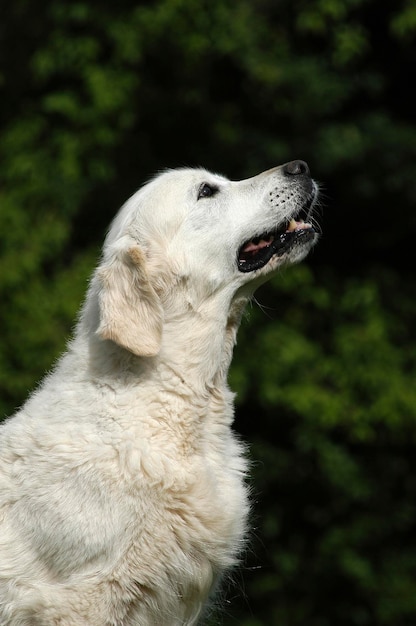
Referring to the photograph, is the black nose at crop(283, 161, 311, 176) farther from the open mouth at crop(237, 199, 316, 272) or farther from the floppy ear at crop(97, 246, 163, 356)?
the floppy ear at crop(97, 246, 163, 356)

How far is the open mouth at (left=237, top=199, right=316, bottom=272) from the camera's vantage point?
15.4 feet

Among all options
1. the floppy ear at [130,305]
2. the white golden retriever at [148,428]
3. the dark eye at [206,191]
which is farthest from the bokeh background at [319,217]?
the floppy ear at [130,305]

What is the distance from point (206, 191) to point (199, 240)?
13.0 inches

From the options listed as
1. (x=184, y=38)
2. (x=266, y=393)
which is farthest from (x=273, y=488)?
(x=184, y=38)

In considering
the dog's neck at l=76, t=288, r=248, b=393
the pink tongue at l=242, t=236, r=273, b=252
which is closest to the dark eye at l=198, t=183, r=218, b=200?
the pink tongue at l=242, t=236, r=273, b=252

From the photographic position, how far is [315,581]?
34.6 ft

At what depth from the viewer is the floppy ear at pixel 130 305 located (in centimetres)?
417

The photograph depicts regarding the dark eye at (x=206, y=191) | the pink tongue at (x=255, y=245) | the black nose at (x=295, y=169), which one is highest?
the black nose at (x=295, y=169)

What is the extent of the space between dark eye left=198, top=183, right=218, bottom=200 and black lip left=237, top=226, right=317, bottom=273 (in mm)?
384

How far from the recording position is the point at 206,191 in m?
4.87

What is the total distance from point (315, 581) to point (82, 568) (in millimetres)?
7009

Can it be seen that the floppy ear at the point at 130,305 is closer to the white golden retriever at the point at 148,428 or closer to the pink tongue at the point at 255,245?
the white golden retriever at the point at 148,428

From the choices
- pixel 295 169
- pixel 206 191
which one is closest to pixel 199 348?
pixel 206 191

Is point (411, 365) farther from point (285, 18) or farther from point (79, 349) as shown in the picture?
point (79, 349)
